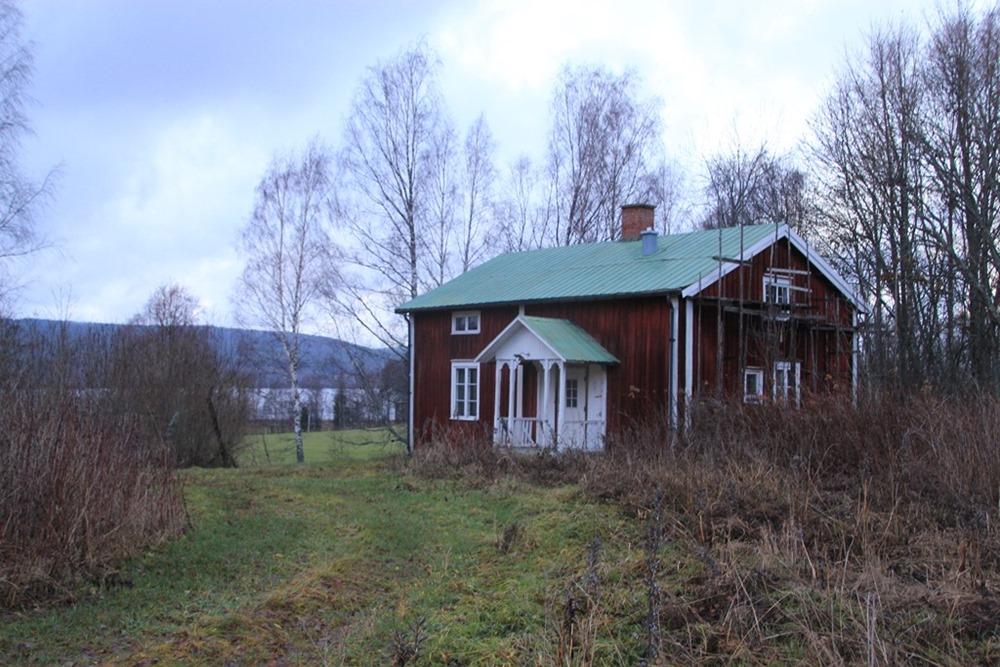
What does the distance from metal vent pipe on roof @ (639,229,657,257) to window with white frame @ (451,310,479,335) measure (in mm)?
4134

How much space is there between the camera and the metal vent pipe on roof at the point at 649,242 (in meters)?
20.5

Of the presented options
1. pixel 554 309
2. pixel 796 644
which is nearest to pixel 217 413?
pixel 554 309

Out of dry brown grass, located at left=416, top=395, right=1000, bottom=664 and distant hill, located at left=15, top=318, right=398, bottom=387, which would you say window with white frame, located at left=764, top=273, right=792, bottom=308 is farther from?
distant hill, located at left=15, top=318, right=398, bottom=387

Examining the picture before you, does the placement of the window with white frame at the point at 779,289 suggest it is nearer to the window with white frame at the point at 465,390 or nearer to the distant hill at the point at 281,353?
the window with white frame at the point at 465,390

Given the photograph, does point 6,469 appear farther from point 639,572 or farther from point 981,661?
point 981,661

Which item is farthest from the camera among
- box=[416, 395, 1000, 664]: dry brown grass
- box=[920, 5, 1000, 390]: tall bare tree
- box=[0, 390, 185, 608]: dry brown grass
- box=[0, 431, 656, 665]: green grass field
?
box=[920, 5, 1000, 390]: tall bare tree

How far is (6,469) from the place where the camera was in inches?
293

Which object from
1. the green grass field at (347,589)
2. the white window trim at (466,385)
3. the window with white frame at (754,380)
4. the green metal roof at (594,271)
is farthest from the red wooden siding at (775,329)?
the green grass field at (347,589)

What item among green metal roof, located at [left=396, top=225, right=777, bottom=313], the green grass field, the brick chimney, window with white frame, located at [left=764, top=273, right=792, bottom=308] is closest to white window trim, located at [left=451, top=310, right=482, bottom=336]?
green metal roof, located at [left=396, top=225, right=777, bottom=313]

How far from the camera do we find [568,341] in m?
18.5

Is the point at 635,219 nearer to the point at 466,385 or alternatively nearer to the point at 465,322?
the point at 465,322

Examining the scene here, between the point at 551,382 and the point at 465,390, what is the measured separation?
9.29ft

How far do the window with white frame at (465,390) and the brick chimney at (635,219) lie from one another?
5.17 metres

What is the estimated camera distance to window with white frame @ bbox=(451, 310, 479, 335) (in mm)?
21656
